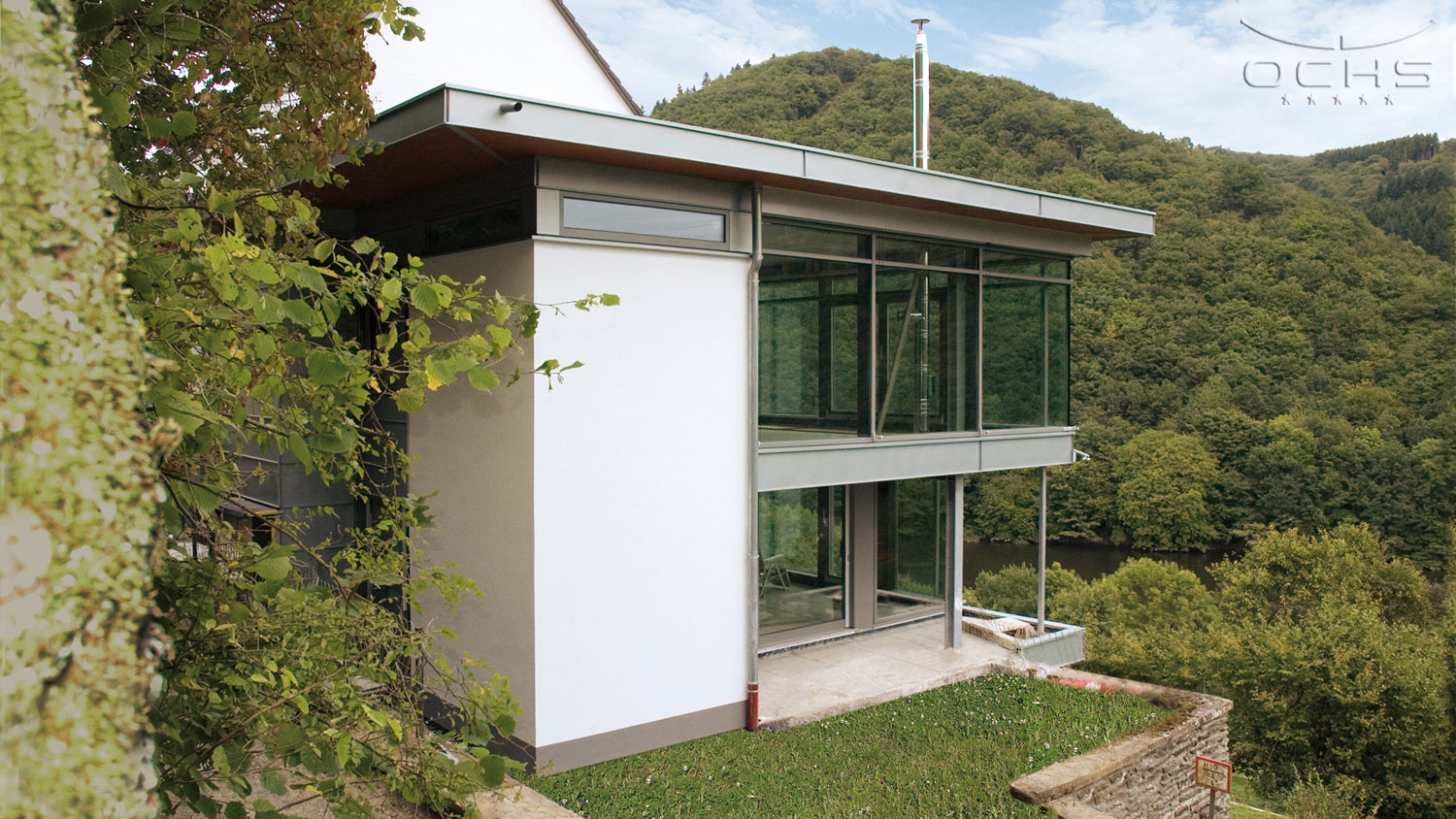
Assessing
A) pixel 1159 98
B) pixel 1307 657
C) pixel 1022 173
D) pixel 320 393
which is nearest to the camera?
pixel 320 393

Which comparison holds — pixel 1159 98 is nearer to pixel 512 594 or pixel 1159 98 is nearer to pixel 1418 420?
pixel 1418 420

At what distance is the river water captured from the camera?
1491 inches

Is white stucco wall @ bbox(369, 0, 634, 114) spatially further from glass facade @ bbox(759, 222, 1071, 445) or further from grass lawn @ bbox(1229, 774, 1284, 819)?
grass lawn @ bbox(1229, 774, 1284, 819)

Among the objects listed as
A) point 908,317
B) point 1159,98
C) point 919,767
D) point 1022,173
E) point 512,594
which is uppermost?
point 1159,98

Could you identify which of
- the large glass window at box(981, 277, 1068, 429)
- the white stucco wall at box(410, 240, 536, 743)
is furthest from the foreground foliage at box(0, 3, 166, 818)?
the large glass window at box(981, 277, 1068, 429)

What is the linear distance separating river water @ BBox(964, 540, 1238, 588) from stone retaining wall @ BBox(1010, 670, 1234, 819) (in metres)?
26.9

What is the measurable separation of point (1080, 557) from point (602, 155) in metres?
39.9

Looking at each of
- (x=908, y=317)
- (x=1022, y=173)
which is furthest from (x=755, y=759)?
(x=1022, y=173)

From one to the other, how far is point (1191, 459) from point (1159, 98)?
63.3ft

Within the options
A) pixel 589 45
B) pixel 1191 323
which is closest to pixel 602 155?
pixel 589 45

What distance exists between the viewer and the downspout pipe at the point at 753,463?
8.25 metres

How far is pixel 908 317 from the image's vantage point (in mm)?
9781

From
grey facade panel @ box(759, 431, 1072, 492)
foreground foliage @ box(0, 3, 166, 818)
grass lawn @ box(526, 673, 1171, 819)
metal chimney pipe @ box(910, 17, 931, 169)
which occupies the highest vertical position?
metal chimney pipe @ box(910, 17, 931, 169)

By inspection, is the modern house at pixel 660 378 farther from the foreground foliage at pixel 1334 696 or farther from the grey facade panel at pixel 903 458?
the foreground foliage at pixel 1334 696
